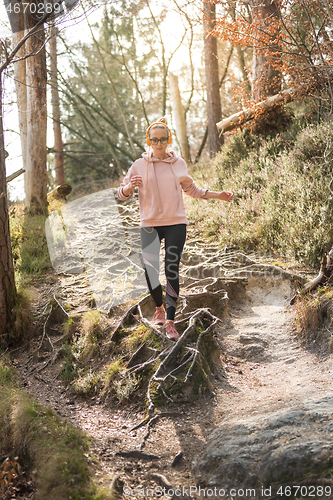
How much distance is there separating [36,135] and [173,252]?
6.99 metres

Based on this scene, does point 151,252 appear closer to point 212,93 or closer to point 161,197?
point 161,197


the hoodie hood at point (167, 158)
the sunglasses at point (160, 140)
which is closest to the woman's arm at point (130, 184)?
the hoodie hood at point (167, 158)

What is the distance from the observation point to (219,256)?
6.27m

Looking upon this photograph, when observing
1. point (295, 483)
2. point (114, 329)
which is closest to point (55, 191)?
point (114, 329)

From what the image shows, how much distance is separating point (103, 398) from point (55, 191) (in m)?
7.78

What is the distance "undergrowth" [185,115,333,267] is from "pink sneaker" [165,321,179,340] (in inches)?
96.3

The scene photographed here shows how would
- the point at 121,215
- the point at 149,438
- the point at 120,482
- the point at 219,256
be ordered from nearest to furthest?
the point at 120,482 < the point at 149,438 < the point at 219,256 < the point at 121,215

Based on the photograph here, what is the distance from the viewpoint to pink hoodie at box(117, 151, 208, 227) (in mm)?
3559

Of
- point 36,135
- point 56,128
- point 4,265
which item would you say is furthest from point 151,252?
point 56,128

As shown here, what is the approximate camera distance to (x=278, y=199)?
6.50 m

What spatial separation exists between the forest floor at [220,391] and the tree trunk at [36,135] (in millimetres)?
4466

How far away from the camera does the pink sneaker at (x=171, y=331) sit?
385cm

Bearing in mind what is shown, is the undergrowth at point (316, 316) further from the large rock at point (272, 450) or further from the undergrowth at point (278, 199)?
the large rock at point (272, 450)

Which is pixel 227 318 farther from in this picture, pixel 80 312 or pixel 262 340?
pixel 80 312
